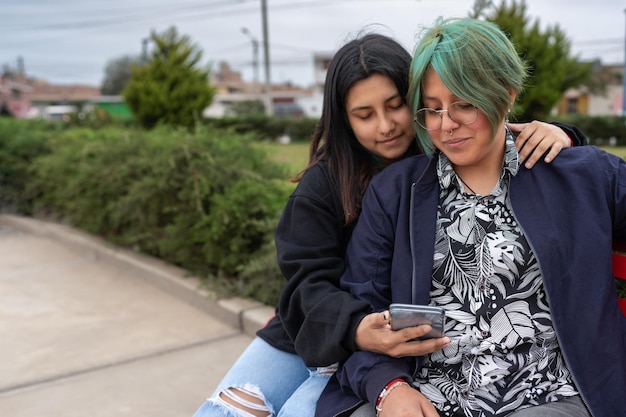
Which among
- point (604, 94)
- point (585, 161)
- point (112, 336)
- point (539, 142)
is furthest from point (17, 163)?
point (604, 94)

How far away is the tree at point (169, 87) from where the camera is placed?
50.5ft

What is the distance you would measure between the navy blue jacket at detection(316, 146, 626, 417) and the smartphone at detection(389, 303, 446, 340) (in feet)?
0.39

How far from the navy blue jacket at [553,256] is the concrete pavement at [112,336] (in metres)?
1.77

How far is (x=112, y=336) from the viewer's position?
14.0ft

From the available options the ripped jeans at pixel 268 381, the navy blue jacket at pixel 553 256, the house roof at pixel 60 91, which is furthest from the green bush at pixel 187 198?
the house roof at pixel 60 91

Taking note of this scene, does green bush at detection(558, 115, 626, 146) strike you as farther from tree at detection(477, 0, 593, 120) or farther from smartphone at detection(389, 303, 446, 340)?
smartphone at detection(389, 303, 446, 340)

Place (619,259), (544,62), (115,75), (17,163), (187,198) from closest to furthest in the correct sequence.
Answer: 1. (619,259)
2. (187,198)
3. (17,163)
4. (544,62)
5. (115,75)

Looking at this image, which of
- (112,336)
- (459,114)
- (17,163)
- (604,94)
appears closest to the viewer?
(459,114)

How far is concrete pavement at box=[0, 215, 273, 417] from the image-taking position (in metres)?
3.38

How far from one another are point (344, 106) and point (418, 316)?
0.79m

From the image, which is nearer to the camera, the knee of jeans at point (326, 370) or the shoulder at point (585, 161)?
the shoulder at point (585, 161)

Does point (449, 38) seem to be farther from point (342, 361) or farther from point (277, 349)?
point (277, 349)

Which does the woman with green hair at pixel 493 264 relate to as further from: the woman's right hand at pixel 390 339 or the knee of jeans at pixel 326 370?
the knee of jeans at pixel 326 370

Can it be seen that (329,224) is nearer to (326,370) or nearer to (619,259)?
(326,370)
